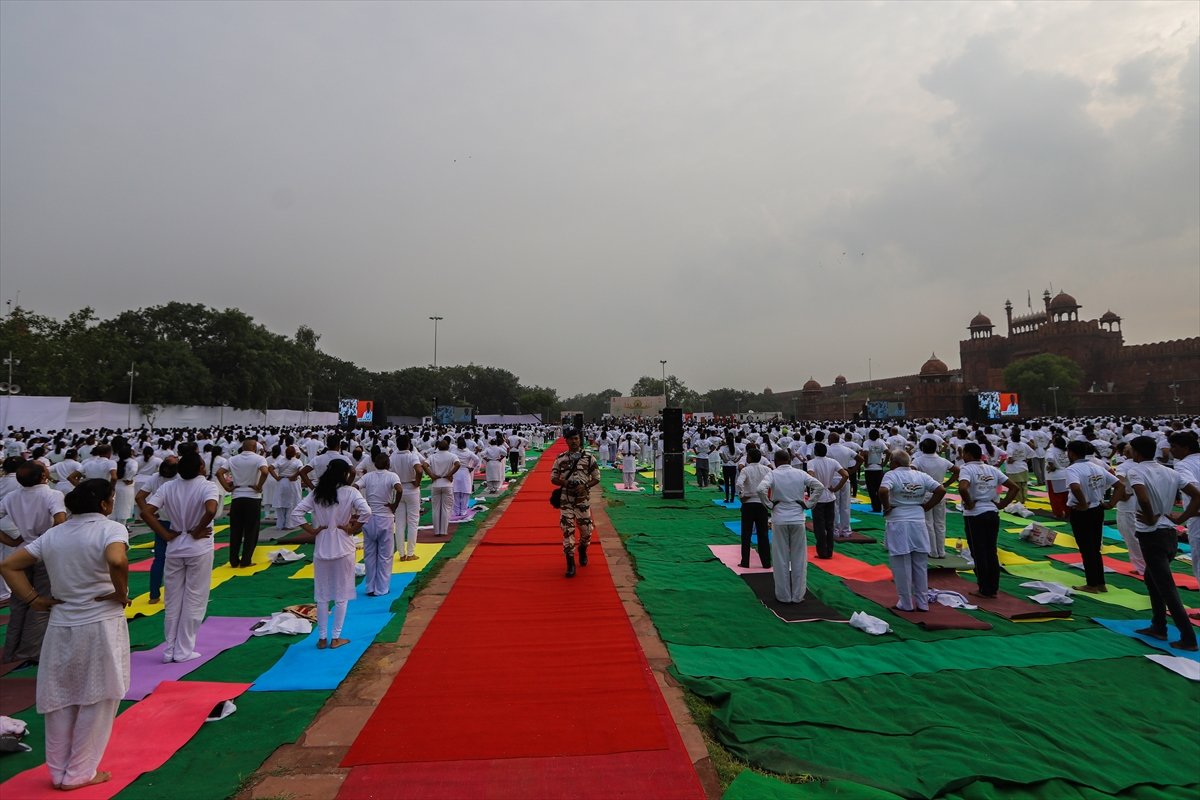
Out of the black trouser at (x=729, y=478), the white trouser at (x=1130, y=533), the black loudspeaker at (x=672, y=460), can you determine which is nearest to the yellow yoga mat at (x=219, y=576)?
the black loudspeaker at (x=672, y=460)

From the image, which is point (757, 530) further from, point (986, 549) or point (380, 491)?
point (380, 491)

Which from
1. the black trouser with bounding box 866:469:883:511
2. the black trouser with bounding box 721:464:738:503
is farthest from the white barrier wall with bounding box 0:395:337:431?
the black trouser with bounding box 866:469:883:511

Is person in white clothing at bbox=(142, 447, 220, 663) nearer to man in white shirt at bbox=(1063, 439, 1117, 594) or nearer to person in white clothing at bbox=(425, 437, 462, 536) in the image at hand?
person in white clothing at bbox=(425, 437, 462, 536)

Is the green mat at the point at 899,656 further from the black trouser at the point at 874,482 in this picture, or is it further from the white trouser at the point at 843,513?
the black trouser at the point at 874,482

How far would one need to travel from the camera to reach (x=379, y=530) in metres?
6.74

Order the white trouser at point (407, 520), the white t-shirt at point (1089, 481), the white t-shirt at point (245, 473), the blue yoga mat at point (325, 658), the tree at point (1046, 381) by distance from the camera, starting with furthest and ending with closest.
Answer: the tree at point (1046, 381) < the white trouser at point (407, 520) < the white t-shirt at point (245, 473) < the white t-shirt at point (1089, 481) < the blue yoga mat at point (325, 658)

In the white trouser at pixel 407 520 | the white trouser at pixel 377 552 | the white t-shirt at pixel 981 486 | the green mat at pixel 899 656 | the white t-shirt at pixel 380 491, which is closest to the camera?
the green mat at pixel 899 656

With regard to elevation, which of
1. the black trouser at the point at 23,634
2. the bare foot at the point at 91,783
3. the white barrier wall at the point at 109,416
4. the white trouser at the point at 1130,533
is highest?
the white barrier wall at the point at 109,416

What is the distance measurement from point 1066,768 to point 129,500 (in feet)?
45.6

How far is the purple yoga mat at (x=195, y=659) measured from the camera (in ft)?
14.6

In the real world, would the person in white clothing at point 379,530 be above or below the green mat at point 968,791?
above

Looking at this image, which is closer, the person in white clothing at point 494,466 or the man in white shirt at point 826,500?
the man in white shirt at point 826,500

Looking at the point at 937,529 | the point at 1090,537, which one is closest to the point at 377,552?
the point at 937,529

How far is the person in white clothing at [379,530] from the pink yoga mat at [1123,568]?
28.4 feet
